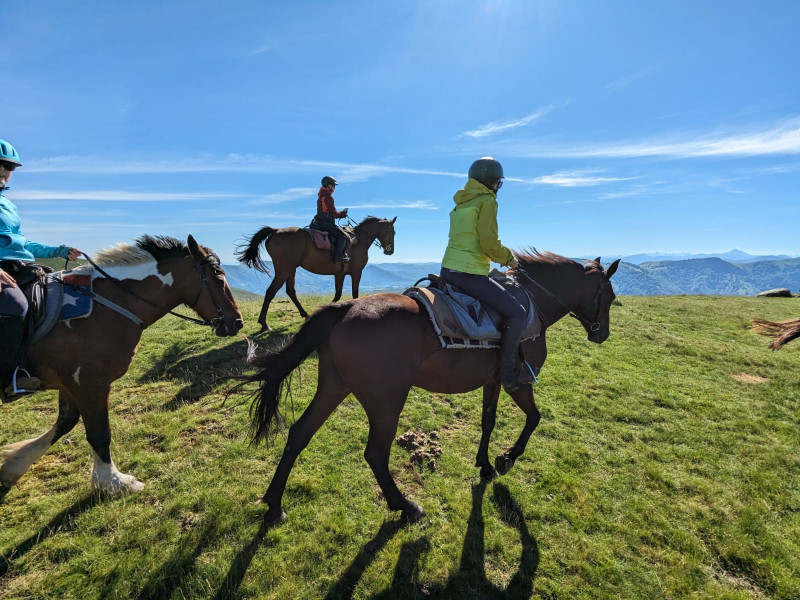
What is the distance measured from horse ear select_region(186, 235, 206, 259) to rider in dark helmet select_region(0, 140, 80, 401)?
5.37 ft

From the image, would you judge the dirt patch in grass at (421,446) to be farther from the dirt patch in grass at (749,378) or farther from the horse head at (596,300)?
the dirt patch in grass at (749,378)

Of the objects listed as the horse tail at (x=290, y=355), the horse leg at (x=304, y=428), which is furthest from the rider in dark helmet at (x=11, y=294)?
the horse leg at (x=304, y=428)

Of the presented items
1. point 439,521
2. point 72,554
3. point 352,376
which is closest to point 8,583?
point 72,554

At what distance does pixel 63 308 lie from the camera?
3.93 meters

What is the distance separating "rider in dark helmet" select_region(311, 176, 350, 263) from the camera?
11.1m

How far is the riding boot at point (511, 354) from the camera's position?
422cm

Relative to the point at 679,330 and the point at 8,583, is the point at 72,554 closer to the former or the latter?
the point at 8,583

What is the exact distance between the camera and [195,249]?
489 centimetres

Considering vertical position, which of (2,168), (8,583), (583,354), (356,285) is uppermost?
(2,168)

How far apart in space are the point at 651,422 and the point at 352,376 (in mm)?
6441

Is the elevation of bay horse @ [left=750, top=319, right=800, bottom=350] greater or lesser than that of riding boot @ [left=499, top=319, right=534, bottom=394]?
greater

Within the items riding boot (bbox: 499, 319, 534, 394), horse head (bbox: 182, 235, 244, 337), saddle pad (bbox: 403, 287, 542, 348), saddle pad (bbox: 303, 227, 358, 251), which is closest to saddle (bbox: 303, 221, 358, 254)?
saddle pad (bbox: 303, 227, 358, 251)

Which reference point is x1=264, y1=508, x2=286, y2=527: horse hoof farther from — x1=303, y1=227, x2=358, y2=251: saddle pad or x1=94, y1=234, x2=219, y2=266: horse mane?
x1=303, y1=227, x2=358, y2=251: saddle pad

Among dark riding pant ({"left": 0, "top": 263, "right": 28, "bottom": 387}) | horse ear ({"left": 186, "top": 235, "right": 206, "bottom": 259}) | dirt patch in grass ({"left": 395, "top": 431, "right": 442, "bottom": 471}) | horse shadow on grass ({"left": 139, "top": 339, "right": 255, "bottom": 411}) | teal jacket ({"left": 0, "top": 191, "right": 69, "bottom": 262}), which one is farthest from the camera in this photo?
horse shadow on grass ({"left": 139, "top": 339, "right": 255, "bottom": 411})
